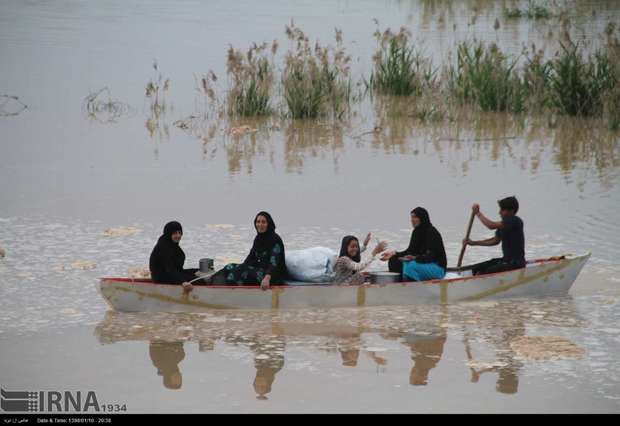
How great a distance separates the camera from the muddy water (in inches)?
377

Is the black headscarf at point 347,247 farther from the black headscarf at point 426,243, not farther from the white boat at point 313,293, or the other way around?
the black headscarf at point 426,243

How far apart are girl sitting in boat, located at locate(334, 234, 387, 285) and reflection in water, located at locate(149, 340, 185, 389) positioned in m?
1.62

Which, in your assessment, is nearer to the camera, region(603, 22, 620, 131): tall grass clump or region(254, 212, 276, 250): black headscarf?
region(254, 212, 276, 250): black headscarf

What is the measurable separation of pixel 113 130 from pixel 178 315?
962 cm

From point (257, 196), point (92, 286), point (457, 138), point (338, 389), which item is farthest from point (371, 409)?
point (457, 138)

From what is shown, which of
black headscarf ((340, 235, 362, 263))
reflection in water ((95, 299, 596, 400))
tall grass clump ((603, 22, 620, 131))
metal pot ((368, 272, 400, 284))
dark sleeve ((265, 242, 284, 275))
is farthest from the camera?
tall grass clump ((603, 22, 620, 131))

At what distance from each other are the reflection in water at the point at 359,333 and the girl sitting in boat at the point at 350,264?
0.89 feet

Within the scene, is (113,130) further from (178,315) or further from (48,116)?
(178,315)

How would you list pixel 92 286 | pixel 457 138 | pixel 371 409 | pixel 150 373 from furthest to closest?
pixel 457 138
pixel 92 286
pixel 150 373
pixel 371 409

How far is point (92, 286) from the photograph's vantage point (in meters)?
12.1

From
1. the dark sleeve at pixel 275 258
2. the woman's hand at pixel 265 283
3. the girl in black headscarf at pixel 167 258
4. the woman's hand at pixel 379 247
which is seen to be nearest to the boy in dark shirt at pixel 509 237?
the woman's hand at pixel 379 247

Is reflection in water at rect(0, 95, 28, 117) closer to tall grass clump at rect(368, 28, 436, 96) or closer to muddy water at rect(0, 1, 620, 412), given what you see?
muddy water at rect(0, 1, 620, 412)

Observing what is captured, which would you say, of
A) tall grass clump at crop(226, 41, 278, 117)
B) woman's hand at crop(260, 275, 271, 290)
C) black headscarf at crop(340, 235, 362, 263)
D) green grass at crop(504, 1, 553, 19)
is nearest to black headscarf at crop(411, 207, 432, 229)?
black headscarf at crop(340, 235, 362, 263)

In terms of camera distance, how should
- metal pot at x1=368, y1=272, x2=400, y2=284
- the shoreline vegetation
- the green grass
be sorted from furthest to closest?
1. the green grass
2. the shoreline vegetation
3. metal pot at x1=368, y1=272, x2=400, y2=284
